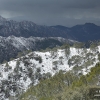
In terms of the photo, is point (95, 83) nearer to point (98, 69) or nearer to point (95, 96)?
point (98, 69)

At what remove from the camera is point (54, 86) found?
16550 cm

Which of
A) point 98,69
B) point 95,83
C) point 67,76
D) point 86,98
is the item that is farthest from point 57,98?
point 67,76

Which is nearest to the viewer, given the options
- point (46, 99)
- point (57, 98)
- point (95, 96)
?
point (95, 96)

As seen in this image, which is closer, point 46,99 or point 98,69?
point 46,99

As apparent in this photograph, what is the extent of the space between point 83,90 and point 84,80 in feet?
110

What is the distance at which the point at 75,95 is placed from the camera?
109 meters

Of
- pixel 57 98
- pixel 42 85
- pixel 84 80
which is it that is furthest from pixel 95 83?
pixel 42 85

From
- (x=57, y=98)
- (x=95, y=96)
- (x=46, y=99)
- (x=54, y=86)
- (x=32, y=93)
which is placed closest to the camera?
(x=95, y=96)

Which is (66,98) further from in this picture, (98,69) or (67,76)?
(67,76)

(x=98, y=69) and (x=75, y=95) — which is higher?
(x=98, y=69)

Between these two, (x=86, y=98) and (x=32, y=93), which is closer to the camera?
(x=86, y=98)

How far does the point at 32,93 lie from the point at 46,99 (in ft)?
139

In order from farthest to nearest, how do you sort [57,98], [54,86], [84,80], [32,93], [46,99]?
1. [32,93]
2. [54,86]
3. [84,80]
4. [46,99]
5. [57,98]

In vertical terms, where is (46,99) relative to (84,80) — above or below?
below
